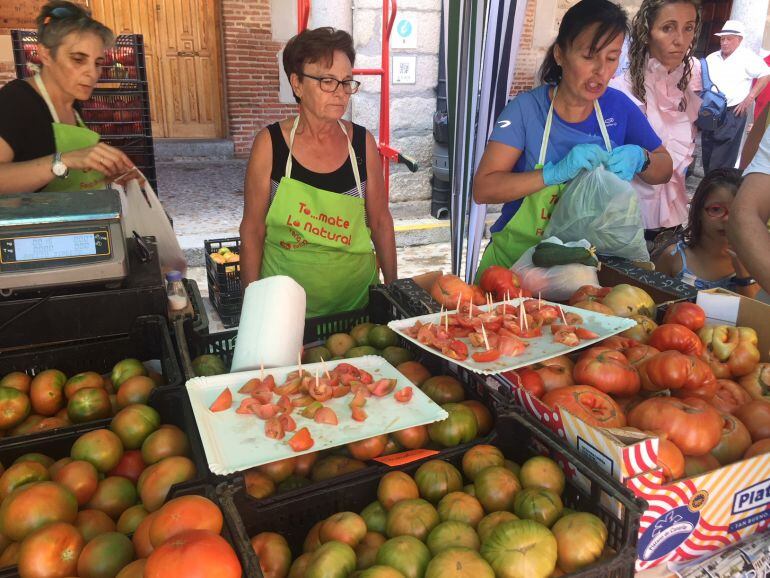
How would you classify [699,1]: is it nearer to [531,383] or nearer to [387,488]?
[531,383]

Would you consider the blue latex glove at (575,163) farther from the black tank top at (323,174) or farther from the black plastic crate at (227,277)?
the black plastic crate at (227,277)

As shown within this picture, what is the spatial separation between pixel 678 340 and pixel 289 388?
47.1 inches

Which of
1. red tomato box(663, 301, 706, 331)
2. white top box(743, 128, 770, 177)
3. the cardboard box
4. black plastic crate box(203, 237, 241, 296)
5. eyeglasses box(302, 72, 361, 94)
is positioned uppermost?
eyeglasses box(302, 72, 361, 94)

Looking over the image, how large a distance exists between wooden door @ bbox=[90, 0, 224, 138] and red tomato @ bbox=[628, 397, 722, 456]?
429 inches

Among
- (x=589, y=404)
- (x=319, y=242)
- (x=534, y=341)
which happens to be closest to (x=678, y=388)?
(x=589, y=404)

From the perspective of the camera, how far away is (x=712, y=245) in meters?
3.29

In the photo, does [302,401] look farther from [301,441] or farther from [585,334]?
[585,334]

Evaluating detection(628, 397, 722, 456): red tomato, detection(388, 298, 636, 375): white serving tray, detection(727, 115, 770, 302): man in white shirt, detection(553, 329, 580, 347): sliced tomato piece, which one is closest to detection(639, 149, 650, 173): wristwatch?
detection(727, 115, 770, 302): man in white shirt

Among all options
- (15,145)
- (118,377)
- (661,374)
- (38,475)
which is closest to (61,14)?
(15,145)

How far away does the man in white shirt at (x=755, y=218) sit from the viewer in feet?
7.37

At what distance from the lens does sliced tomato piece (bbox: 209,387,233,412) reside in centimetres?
154

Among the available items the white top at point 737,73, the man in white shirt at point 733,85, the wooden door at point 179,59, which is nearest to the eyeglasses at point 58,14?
the man in white shirt at point 733,85

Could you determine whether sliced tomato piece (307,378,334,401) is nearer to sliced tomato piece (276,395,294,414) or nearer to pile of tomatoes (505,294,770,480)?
sliced tomato piece (276,395,294,414)

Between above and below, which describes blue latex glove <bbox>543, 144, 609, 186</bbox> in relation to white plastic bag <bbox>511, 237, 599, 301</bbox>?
above
